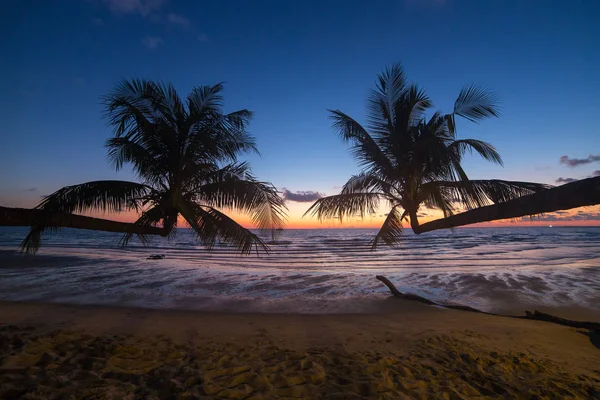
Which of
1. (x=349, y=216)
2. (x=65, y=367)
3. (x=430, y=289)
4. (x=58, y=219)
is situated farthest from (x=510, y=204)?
(x=430, y=289)

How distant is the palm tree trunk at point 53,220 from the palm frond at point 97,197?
469mm

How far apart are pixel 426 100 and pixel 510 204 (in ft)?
17.7

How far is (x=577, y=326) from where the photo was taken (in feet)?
21.5

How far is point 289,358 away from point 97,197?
4966 millimetres

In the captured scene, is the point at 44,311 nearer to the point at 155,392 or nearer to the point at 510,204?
the point at 155,392

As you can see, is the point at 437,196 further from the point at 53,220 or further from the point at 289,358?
the point at 53,220

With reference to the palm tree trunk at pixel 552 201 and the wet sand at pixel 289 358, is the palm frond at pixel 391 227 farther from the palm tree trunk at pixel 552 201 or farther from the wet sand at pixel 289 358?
the palm tree trunk at pixel 552 201

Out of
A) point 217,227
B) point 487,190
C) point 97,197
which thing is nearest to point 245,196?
point 217,227

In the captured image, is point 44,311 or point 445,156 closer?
point 445,156

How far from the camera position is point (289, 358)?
4449 millimetres

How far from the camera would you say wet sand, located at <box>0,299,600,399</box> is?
345 centimetres

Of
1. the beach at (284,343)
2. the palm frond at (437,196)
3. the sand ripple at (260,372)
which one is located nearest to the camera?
the sand ripple at (260,372)

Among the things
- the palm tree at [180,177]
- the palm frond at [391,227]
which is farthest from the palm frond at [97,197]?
the palm frond at [391,227]

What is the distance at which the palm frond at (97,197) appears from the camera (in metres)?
5.44
